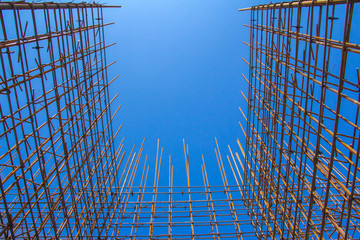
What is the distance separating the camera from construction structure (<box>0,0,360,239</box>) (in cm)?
667

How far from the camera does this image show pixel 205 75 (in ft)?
57.6

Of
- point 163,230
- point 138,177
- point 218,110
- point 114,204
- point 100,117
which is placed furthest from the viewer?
point 218,110

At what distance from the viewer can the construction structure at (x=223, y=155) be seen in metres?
6.67

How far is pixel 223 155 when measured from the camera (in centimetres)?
1670

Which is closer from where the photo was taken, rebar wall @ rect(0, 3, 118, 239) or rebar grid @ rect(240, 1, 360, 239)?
rebar grid @ rect(240, 1, 360, 239)

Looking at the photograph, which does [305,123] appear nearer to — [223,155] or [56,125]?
[223,155]

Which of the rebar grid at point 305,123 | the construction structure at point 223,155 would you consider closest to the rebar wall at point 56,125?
the construction structure at point 223,155

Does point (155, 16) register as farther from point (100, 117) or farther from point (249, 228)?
point (249, 228)

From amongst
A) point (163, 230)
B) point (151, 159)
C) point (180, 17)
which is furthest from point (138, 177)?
point (180, 17)

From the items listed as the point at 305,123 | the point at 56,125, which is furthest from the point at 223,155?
the point at 305,123

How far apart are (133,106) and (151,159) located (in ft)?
9.37

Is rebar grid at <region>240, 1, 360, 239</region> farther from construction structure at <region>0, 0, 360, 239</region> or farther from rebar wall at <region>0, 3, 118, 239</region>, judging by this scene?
rebar wall at <region>0, 3, 118, 239</region>

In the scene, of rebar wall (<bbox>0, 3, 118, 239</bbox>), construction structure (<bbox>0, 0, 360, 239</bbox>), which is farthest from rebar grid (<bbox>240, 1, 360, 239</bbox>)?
rebar wall (<bbox>0, 3, 118, 239</bbox>)

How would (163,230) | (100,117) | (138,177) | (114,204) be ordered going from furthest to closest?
(138,177)
(163,230)
(114,204)
(100,117)
